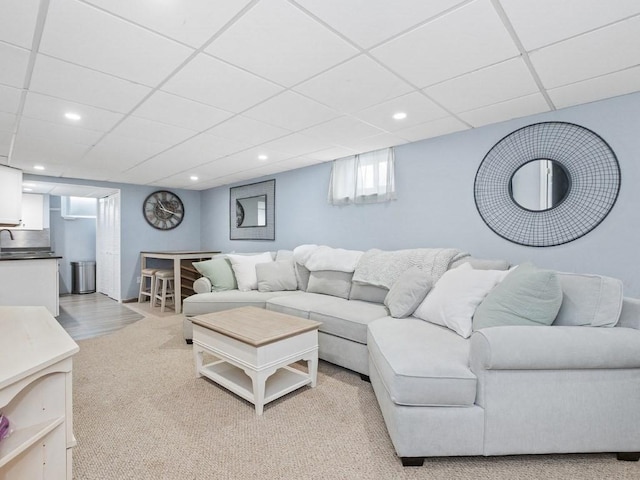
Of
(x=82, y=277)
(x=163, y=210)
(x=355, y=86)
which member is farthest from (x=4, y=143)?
(x=82, y=277)

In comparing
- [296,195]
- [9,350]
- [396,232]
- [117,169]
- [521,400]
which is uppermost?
[117,169]

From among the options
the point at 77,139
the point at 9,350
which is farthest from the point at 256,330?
the point at 77,139

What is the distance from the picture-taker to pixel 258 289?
365 cm

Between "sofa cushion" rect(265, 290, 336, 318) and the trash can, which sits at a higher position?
"sofa cushion" rect(265, 290, 336, 318)

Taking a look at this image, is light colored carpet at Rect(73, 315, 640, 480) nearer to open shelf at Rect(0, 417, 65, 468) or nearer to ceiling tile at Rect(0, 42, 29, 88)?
open shelf at Rect(0, 417, 65, 468)

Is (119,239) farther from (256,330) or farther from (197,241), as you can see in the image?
(256,330)

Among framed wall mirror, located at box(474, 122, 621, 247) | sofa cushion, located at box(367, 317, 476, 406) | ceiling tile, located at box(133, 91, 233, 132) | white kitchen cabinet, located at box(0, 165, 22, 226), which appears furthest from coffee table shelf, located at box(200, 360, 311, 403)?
white kitchen cabinet, located at box(0, 165, 22, 226)

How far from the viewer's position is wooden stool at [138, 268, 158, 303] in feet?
16.7

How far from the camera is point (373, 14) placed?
1405 millimetres

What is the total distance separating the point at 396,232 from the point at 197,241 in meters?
4.55

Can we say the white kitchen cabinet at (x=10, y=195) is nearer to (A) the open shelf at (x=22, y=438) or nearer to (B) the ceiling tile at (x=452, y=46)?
(A) the open shelf at (x=22, y=438)

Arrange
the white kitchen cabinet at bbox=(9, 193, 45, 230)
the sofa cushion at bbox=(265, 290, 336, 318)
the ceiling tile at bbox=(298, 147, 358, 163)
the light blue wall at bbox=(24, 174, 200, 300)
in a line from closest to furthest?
1. the sofa cushion at bbox=(265, 290, 336, 318)
2. the ceiling tile at bbox=(298, 147, 358, 163)
3. the light blue wall at bbox=(24, 174, 200, 300)
4. the white kitchen cabinet at bbox=(9, 193, 45, 230)

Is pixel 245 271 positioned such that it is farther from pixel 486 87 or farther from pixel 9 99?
pixel 486 87

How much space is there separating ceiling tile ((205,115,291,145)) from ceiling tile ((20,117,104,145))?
1134 millimetres
